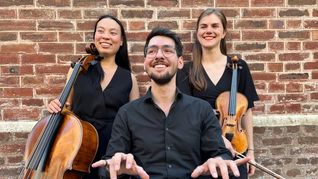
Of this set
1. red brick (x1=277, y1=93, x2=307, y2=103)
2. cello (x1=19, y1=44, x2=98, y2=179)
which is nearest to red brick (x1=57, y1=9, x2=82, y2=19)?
cello (x1=19, y1=44, x2=98, y2=179)

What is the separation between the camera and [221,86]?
287 cm

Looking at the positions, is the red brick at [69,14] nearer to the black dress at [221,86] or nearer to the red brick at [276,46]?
the black dress at [221,86]

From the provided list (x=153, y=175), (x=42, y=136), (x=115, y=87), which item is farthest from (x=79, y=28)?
(x=153, y=175)

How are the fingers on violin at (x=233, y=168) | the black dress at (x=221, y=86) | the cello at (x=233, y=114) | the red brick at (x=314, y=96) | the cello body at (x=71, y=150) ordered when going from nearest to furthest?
the fingers on violin at (x=233, y=168), the cello body at (x=71, y=150), the cello at (x=233, y=114), the black dress at (x=221, y=86), the red brick at (x=314, y=96)

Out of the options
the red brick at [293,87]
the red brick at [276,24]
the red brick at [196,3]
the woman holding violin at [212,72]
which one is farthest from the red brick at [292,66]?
the red brick at [196,3]

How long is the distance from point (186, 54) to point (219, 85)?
26.3 inches

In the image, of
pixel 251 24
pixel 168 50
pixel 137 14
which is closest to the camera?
pixel 168 50

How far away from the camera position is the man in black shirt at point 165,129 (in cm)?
229

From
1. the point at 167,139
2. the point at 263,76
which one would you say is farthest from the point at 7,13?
the point at 263,76

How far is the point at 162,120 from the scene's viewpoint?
2.34 meters

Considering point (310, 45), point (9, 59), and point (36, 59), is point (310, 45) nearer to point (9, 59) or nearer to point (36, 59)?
point (36, 59)

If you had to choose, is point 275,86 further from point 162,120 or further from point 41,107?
point 41,107

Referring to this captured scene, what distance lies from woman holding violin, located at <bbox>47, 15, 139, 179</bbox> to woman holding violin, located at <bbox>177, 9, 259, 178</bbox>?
1.39ft

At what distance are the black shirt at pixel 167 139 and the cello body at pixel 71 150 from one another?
39 centimetres
